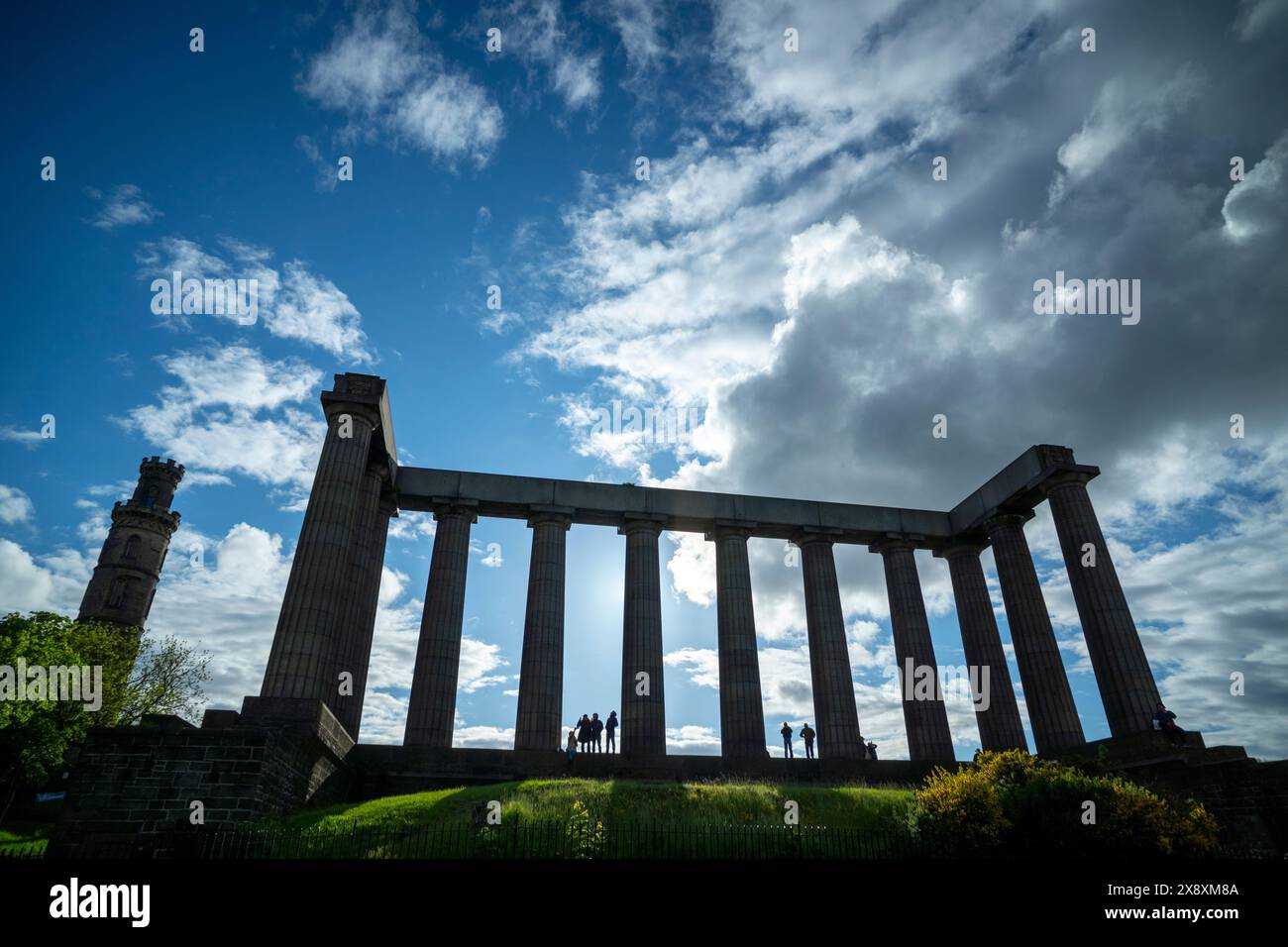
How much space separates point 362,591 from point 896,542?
3077 cm

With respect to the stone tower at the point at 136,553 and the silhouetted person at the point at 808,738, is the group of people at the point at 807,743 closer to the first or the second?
the silhouetted person at the point at 808,738

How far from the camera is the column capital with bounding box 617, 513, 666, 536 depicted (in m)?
41.9

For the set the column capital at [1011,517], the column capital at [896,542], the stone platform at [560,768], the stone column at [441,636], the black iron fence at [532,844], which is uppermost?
the column capital at [1011,517]

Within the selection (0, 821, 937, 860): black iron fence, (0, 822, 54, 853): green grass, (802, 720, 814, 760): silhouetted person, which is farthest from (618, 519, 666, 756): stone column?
(0, 822, 54, 853): green grass

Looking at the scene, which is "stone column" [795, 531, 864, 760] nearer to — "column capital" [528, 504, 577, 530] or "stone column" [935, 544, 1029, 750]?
"stone column" [935, 544, 1029, 750]

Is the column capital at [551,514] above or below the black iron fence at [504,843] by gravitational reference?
above

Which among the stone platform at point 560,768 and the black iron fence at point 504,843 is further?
the stone platform at point 560,768

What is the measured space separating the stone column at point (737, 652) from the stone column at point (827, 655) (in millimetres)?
3703

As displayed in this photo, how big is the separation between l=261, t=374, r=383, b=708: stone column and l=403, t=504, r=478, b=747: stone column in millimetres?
3832

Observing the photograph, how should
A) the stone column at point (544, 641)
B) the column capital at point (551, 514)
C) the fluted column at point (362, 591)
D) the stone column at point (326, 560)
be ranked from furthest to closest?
the column capital at point (551, 514) < the stone column at point (544, 641) < the fluted column at point (362, 591) < the stone column at point (326, 560)

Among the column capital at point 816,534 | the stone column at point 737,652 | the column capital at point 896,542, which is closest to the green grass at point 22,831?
the stone column at point 737,652

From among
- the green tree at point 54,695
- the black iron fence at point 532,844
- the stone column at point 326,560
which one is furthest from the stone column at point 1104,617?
the green tree at point 54,695

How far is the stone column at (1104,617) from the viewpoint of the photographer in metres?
33.1

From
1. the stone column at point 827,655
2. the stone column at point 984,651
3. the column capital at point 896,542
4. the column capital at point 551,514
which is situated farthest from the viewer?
the column capital at point 896,542
